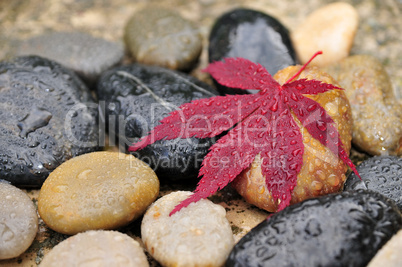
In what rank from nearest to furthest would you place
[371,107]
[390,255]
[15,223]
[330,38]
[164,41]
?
1. [390,255]
2. [15,223]
3. [371,107]
4. [330,38]
5. [164,41]

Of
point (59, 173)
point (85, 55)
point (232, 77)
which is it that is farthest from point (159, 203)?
point (85, 55)

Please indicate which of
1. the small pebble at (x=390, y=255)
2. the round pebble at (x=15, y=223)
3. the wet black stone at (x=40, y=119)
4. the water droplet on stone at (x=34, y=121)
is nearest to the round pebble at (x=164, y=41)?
the wet black stone at (x=40, y=119)

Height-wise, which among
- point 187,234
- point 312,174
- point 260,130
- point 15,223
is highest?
point 260,130

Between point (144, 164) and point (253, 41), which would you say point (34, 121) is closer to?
point (144, 164)

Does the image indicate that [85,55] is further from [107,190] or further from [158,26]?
[107,190]

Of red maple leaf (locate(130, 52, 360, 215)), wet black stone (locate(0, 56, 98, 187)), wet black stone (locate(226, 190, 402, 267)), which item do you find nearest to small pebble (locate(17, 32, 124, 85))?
wet black stone (locate(0, 56, 98, 187))

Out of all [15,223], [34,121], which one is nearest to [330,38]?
[34,121]

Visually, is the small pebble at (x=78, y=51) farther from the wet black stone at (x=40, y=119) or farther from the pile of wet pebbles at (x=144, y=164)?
the wet black stone at (x=40, y=119)
